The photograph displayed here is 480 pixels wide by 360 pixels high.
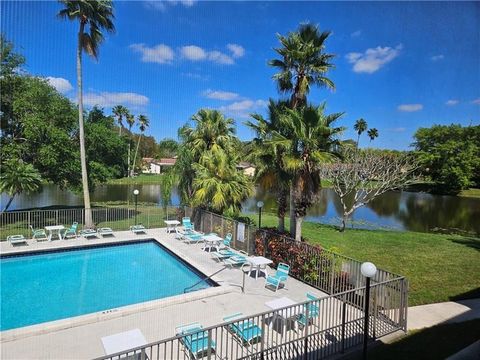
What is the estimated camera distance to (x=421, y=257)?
11.9 metres

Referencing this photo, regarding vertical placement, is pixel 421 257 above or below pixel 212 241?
below

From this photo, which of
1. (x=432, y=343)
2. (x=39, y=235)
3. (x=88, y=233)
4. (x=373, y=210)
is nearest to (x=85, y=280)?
(x=88, y=233)

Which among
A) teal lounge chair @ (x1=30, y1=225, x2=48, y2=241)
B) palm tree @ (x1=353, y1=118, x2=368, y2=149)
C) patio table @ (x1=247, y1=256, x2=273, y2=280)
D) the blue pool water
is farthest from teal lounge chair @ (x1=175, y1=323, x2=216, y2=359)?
palm tree @ (x1=353, y1=118, x2=368, y2=149)

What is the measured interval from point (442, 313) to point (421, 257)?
16.3 ft

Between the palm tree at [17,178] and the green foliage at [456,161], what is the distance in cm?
4190

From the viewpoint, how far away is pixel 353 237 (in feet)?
49.5

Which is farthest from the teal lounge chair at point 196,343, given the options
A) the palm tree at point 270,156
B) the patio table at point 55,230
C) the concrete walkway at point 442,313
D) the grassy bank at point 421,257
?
the patio table at point 55,230

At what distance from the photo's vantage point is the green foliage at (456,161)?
42188 millimetres

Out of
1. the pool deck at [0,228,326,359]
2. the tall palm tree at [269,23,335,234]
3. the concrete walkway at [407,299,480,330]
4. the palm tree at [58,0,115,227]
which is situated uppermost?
the palm tree at [58,0,115,227]

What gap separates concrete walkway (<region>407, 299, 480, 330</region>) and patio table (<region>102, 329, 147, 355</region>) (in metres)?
5.50

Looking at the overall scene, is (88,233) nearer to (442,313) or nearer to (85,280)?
(85,280)

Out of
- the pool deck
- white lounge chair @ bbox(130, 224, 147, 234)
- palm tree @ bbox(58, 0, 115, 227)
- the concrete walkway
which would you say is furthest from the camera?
white lounge chair @ bbox(130, 224, 147, 234)

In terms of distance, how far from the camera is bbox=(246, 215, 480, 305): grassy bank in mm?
8805

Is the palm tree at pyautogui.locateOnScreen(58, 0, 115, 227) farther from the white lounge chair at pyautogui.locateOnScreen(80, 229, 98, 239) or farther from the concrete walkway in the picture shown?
the concrete walkway
